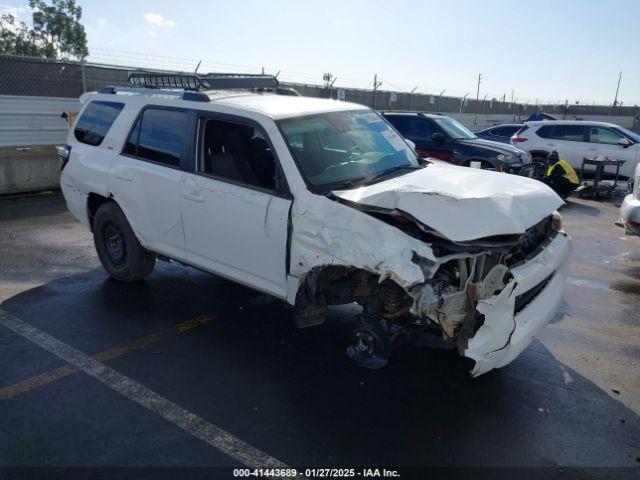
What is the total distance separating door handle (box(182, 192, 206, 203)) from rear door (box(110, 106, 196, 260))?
0.08m

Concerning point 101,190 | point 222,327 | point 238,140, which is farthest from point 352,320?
point 101,190

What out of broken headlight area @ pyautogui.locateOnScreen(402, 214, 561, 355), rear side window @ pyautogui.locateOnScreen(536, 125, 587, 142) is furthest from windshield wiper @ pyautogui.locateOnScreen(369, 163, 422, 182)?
rear side window @ pyautogui.locateOnScreen(536, 125, 587, 142)

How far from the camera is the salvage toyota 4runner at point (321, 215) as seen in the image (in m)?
3.29

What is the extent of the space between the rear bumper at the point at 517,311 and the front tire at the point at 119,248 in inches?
141

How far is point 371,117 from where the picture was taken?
511 cm

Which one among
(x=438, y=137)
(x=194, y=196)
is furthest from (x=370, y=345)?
(x=438, y=137)

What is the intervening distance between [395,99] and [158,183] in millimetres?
18897

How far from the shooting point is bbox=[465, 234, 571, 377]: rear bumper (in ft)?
10.5

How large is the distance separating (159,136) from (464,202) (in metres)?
2.97

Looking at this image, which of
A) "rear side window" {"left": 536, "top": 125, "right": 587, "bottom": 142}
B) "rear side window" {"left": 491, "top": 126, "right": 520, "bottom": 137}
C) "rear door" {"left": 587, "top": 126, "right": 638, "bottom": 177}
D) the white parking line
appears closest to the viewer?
the white parking line

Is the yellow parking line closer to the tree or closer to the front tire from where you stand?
the front tire

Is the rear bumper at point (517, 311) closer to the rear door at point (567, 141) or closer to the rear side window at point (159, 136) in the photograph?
the rear side window at point (159, 136)

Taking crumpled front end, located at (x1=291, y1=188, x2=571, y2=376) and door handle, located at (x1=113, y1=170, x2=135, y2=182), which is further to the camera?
door handle, located at (x1=113, y1=170, x2=135, y2=182)

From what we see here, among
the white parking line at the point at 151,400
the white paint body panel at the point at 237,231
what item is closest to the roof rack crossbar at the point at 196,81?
the white paint body panel at the point at 237,231
